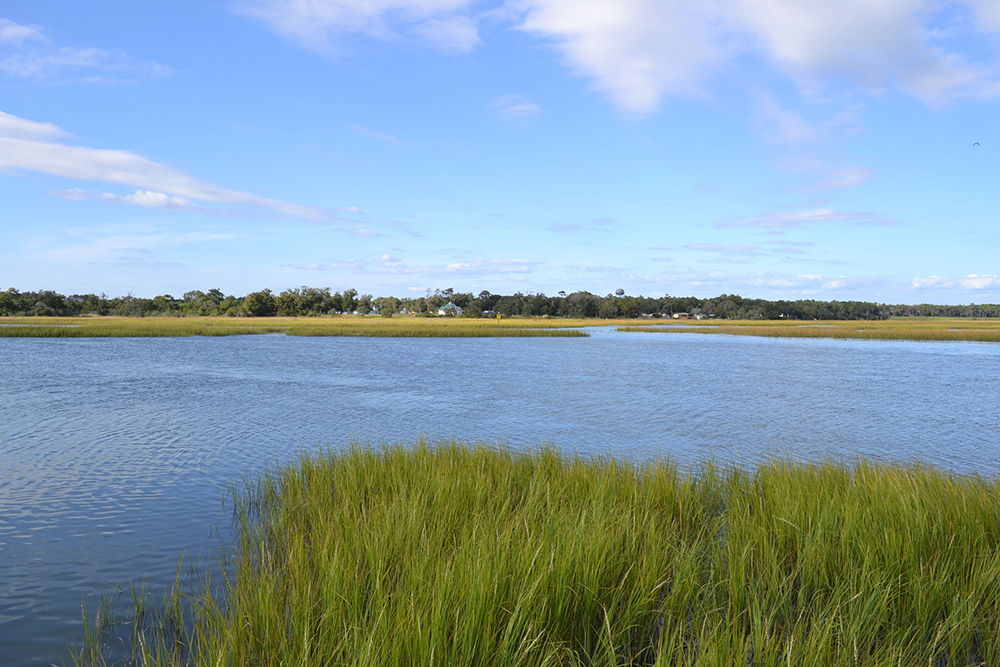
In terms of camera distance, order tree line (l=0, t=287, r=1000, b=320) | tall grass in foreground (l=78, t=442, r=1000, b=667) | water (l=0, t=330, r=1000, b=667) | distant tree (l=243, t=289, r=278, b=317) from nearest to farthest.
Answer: tall grass in foreground (l=78, t=442, r=1000, b=667) → water (l=0, t=330, r=1000, b=667) → tree line (l=0, t=287, r=1000, b=320) → distant tree (l=243, t=289, r=278, b=317)

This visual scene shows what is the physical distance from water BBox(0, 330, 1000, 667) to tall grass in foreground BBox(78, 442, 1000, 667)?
2424 mm

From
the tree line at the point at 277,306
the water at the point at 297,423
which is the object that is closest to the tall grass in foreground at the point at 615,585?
the water at the point at 297,423

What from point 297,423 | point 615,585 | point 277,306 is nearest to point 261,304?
point 277,306

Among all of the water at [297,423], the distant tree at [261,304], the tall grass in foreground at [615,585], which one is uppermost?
the distant tree at [261,304]

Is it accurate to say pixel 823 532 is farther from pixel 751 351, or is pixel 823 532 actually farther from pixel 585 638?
pixel 751 351

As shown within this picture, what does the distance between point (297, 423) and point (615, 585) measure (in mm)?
14751

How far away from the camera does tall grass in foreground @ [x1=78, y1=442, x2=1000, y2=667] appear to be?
4.26 metres

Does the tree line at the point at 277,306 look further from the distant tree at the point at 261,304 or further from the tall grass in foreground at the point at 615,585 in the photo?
the tall grass in foreground at the point at 615,585

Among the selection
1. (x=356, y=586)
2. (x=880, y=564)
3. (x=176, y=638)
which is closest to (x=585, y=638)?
(x=356, y=586)

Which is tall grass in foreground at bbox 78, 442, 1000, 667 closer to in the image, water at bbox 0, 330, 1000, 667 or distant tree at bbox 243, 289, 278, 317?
water at bbox 0, 330, 1000, 667

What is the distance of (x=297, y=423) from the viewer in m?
18.1

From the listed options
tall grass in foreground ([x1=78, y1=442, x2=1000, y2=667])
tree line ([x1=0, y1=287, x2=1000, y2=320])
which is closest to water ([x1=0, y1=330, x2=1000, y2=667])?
tall grass in foreground ([x1=78, y1=442, x2=1000, y2=667])

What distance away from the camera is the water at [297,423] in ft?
Answer: 26.6

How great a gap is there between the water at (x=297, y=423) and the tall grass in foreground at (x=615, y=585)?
7.95ft
